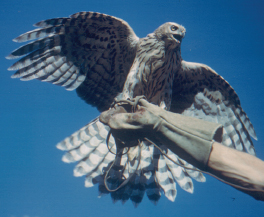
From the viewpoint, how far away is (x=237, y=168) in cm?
102

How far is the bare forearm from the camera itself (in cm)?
99

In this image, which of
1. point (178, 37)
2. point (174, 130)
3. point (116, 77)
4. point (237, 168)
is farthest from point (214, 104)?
point (237, 168)

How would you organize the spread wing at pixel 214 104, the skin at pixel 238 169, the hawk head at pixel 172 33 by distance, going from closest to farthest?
the skin at pixel 238 169 → the hawk head at pixel 172 33 → the spread wing at pixel 214 104

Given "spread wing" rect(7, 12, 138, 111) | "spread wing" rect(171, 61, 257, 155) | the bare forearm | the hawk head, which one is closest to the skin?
the bare forearm

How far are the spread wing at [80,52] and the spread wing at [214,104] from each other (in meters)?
0.73

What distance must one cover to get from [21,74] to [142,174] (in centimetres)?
162

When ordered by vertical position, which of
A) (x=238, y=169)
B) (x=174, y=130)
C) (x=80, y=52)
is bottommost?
(x=238, y=169)

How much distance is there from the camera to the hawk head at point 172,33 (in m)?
2.58

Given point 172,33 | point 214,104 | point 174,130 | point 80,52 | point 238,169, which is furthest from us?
point 214,104

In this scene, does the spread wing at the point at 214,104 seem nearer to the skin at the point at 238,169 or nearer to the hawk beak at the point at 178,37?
the hawk beak at the point at 178,37

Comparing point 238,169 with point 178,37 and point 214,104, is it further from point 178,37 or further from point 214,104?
point 214,104

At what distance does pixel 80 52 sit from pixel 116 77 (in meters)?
0.49

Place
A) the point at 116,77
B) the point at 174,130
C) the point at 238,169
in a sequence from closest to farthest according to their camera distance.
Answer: the point at 238,169 < the point at 174,130 < the point at 116,77

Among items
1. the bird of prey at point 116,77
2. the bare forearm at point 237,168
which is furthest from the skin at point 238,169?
the bird of prey at point 116,77
